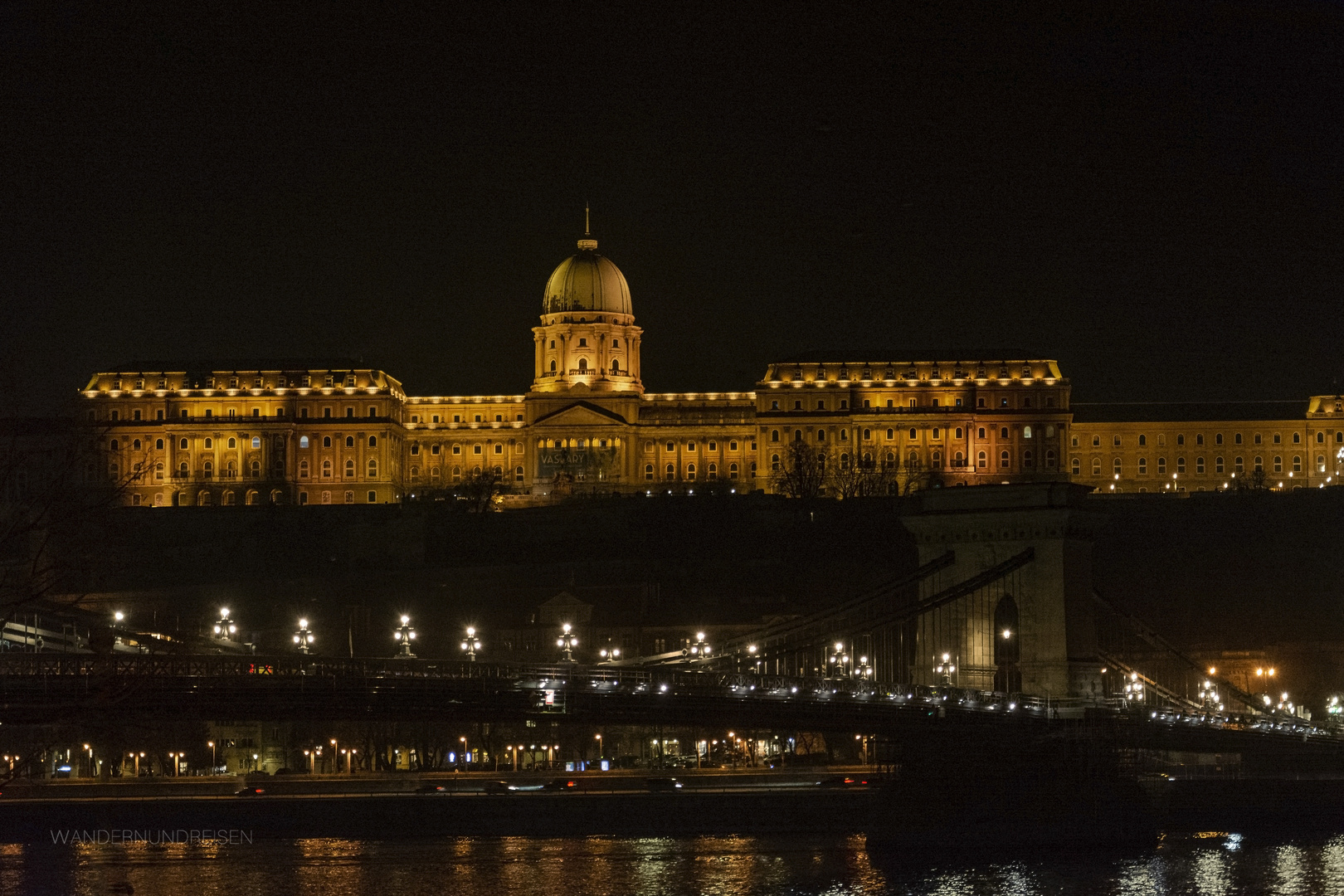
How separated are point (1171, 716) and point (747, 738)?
2183cm

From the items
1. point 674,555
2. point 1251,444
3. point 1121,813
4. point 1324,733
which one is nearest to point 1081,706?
point 1121,813

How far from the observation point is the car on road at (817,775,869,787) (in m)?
57.2

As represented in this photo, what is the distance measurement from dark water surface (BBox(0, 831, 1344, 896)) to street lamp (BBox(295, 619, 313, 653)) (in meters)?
18.3

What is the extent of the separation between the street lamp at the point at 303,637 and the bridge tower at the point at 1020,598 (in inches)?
950

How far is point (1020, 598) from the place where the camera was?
49281mm

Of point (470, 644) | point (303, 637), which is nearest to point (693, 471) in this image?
point (470, 644)

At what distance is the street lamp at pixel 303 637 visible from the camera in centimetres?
6962

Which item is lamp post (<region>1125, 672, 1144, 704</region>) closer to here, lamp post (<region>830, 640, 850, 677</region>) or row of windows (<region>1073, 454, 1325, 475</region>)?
lamp post (<region>830, 640, 850, 677</region>)

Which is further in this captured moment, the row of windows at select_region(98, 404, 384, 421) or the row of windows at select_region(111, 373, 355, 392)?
the row of windows at select_region(111, 373, 355, 392)

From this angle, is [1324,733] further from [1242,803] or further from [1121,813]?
[1121,813]

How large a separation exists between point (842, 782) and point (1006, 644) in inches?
379

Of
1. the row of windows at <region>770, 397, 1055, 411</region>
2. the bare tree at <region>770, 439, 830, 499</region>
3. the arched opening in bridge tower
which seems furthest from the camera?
the row of windows at <region>770, 397, 1055, 411</region>

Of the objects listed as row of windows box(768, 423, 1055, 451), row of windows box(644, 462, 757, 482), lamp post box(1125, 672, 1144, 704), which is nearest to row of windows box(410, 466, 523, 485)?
row of windows box(644, 462, 757, 482)

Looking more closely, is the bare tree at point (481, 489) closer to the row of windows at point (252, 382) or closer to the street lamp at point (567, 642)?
the row of windows at point (252, 382)
